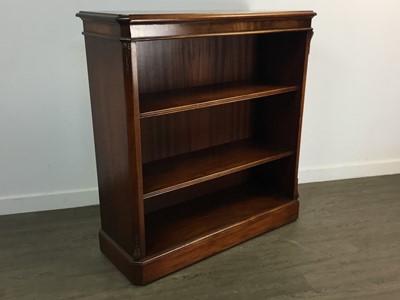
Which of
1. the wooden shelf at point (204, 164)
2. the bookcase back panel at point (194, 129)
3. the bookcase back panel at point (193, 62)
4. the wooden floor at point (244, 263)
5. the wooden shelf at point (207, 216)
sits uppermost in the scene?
the bookcase back panel at point (193, 62)

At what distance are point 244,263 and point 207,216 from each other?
30cm

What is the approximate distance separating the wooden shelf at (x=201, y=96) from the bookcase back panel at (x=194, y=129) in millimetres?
154

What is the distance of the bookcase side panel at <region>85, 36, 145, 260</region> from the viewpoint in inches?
63.0

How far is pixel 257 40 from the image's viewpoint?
2293 millimetres

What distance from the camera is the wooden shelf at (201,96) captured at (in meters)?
1.73

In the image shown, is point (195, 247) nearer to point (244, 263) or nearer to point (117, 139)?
point (244, 263)

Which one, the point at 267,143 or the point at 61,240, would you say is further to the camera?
the point at 267,143

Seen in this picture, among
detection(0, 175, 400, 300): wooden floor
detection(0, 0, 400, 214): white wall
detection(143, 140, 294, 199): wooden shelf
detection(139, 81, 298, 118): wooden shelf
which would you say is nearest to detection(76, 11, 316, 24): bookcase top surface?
detection(139, 81, 298, 118): wooden shelf

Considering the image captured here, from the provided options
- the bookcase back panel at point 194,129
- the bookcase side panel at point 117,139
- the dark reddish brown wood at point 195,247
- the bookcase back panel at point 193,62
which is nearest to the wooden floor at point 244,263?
the dark reddish brown wood at point 195,247

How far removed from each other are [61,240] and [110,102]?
855 millimetres

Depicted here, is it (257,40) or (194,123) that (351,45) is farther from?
(194,123)

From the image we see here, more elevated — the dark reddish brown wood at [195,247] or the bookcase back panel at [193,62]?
the bookcase back panel at [193,62]

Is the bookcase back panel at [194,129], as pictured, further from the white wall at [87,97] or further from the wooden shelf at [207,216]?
the white wall at [87,97]

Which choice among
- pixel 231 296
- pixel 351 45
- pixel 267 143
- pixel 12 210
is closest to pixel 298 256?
pixel 231 296
